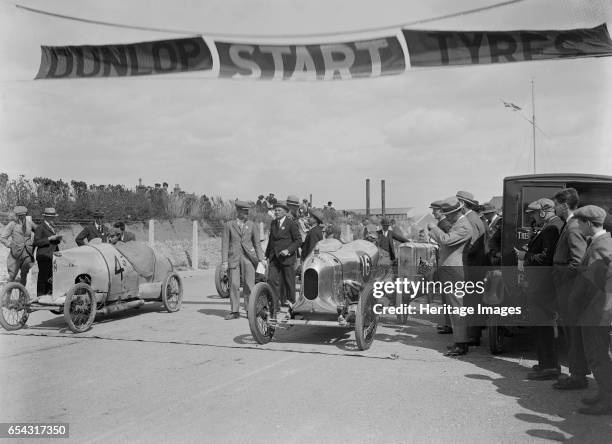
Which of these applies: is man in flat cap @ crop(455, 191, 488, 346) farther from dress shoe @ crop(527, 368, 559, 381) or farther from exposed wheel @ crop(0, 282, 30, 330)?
exposed wheel @ crop(0, 282, 30, 330)

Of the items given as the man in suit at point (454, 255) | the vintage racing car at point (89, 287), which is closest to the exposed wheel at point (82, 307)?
the vintage racing car at point (89, 287)

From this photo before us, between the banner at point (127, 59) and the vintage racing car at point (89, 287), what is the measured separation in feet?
9.21

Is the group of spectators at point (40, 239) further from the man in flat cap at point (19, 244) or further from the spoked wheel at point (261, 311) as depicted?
the spoked wheel at point (261, 311)

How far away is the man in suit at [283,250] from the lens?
31.9 ft

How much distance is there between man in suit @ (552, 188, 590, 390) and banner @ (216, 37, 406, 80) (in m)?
3.53

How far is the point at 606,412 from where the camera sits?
4934mm

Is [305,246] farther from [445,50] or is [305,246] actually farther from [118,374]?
[118,374]

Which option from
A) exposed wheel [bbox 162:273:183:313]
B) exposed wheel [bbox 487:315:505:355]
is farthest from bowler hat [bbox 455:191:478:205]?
exposed wheel [bbox 162:273:183:313]

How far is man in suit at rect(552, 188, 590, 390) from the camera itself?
5.50 meters

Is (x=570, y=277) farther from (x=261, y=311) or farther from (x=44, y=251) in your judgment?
(x=44, y=251)

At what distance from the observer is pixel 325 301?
7.86 m

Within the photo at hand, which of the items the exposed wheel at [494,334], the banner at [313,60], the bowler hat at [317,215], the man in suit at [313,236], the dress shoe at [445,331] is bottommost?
the dress shoe at [445,331]

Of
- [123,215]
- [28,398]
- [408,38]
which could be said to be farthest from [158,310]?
[123,215]

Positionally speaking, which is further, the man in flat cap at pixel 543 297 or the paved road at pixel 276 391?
the man in flat cap at pixel 543 297
